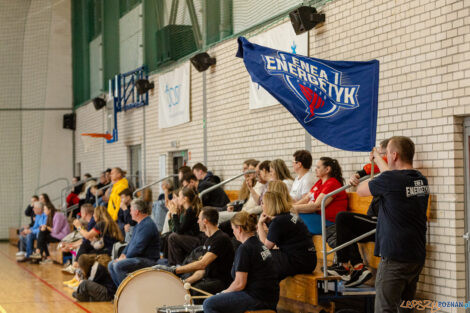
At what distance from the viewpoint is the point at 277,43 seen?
33.1 ft

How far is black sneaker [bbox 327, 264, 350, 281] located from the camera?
6.75 metres

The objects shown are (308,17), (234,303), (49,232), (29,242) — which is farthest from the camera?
(29,242)

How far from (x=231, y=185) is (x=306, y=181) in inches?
147

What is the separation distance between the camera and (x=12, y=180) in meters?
21.6

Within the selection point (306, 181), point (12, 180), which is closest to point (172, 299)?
point (306, 181)

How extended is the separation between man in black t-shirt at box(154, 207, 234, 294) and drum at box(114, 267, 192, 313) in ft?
0.75

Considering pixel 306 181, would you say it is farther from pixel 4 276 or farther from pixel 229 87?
pixel 4 276

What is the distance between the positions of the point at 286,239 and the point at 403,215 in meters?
2.33

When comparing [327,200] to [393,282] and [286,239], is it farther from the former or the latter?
[393,282]

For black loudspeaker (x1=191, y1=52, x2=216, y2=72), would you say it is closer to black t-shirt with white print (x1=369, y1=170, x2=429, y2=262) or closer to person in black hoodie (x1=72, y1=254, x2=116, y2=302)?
person in black hoodie (x1=72, y1=254, x2=116, y2=302)

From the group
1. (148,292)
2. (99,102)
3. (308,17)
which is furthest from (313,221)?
(99,102)

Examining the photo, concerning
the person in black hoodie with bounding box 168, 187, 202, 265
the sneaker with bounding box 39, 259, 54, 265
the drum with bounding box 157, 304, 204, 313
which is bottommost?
the sneaker with bounding box 39, 259, 54, 265

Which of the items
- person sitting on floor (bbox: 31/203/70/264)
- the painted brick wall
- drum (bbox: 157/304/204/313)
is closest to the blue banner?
the painted brick wall

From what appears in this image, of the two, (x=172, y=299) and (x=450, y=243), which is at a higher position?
(x=450, y=243)
